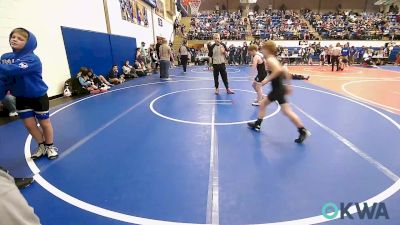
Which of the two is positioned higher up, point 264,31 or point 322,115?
point 264,31

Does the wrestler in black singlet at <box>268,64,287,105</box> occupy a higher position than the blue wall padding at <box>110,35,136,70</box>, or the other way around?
the blue wall padding at <box>110,35,136,70</box>

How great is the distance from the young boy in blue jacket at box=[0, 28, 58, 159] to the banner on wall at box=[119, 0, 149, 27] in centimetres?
1081

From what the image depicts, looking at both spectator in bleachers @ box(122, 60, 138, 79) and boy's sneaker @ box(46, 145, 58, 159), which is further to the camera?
spectator in bleachers @ box(122, 60, 138, 79)

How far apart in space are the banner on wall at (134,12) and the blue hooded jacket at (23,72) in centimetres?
1081

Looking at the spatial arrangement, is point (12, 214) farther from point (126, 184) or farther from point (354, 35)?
point (354, 35)

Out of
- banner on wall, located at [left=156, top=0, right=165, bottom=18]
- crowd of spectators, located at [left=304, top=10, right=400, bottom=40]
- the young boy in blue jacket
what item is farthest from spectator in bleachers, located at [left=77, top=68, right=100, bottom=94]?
crowd of spectators, located at [left=304, top=10, right=400, bottom=40]

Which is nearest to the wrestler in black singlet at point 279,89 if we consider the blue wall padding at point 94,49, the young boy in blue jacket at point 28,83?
the young boy in blue jacket at point 28,83

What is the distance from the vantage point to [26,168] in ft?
11.6

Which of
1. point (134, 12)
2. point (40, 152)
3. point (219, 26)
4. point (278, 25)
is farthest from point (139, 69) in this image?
point (278, 25)

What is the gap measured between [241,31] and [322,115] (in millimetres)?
22403

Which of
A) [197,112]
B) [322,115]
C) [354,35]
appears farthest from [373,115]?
[354,35]

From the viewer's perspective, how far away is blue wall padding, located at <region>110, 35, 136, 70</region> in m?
12.1

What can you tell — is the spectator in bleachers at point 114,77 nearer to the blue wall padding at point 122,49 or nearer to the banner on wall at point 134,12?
the blue wall padding at point 122,49

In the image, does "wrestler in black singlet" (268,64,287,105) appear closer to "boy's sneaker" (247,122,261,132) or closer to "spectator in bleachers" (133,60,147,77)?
"boy's sneaker" (247,122,261,132)
